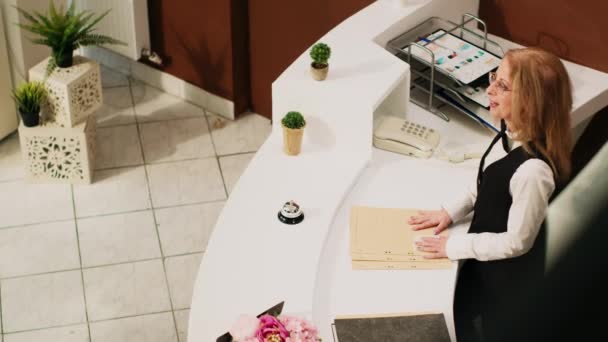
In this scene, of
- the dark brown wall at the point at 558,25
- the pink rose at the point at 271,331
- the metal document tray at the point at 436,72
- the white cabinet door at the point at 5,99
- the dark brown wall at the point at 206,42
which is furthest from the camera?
the dark brown wall at the point at 206,42

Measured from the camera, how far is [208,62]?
4.41m

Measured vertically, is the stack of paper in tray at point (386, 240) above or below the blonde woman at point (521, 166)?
below

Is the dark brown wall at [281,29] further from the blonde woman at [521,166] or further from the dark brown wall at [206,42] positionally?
the blonde woman at [521,166]

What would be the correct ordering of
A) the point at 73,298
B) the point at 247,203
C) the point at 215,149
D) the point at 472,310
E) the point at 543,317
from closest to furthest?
the point at 543,317
the point at 472,310
the point at 247,203
the point at 73,298
the point at 215,149

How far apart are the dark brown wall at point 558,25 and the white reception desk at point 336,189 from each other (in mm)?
75

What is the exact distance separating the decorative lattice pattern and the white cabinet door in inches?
16.0

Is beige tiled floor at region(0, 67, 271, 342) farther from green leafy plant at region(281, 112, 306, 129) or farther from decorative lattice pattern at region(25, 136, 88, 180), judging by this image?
green leafy plant at region(281, 112, 306, 129)

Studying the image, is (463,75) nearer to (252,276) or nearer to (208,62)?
(252,276)

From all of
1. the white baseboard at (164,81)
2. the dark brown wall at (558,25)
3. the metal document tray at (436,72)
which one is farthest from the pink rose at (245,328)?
the white baseboard at (164,81)

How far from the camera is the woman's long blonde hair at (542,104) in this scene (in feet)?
6.49

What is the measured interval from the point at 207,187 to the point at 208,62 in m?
0.75

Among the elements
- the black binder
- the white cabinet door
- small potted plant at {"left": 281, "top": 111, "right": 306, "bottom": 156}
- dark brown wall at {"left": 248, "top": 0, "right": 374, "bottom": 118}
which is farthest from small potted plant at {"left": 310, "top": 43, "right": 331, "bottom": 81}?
the white cabinet door

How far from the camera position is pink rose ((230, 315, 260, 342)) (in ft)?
5.97

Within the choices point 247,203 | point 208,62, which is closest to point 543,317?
point 247,203
